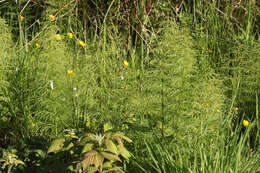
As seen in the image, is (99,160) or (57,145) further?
(57,145)

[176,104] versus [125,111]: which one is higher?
[176,104]

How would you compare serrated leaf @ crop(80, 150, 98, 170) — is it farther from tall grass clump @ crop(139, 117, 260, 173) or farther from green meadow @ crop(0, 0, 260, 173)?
tall grass clump @ crop(139, 117, 260, 173)

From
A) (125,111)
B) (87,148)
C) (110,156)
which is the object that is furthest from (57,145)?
(125,111)

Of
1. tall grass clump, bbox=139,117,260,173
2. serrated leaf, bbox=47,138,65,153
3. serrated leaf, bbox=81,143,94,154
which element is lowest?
tall grass clump, bbox=139,117,260,173

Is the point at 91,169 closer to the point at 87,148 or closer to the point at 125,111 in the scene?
the point at 87,148

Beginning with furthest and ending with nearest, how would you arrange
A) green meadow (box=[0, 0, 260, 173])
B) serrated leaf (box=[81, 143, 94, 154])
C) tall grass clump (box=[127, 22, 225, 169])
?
tall grass clump (box=[127, 22, 225, 169]), green meadow (box=[0, 0, 260, 173]), serrated leaf (box=[81, 143, 94, 154])

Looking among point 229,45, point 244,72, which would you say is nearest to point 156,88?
point 244,72

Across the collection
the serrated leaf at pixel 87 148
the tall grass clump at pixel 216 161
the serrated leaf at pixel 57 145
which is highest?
the serrated leaf at pixel 87 148

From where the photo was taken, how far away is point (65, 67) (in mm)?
2326

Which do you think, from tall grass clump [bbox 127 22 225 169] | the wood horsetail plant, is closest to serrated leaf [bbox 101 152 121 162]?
the wood horsetail plant

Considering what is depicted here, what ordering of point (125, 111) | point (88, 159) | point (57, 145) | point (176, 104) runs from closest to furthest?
point (88, 159) → point (57, 145) → point (176, 104) → point (125, 111)

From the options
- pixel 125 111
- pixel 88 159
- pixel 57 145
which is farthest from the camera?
pixel 125 111

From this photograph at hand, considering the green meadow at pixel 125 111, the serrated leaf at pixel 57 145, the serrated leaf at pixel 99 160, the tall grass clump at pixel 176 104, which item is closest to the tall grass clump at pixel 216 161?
the green meadow at pixel 125 111

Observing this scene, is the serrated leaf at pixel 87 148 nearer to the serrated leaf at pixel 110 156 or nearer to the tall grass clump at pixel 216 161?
the serrated leaf at pixel 110 156
